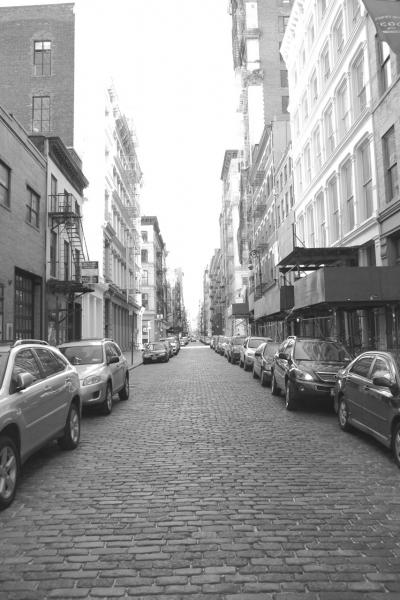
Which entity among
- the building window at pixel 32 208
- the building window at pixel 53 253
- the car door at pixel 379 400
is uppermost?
the building window at pixel 32 208

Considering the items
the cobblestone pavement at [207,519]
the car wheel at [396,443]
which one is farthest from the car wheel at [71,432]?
the car wheel at [396,443]

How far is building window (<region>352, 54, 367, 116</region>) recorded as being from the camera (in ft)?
70.5

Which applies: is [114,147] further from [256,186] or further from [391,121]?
[391,121]

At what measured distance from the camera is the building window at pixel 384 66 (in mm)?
18609

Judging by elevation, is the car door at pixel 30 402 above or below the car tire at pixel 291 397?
above

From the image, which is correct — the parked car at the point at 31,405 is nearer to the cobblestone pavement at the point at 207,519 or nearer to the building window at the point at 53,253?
the cobblestone pavement at the point at 207,519

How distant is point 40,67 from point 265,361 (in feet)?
90.9

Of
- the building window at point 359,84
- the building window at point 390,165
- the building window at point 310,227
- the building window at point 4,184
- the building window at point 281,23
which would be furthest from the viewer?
the building window at point 281,23

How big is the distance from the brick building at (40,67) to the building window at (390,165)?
2238 cm

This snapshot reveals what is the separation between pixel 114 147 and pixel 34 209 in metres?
22.2

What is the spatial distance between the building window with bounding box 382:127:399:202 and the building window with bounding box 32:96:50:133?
2382cm

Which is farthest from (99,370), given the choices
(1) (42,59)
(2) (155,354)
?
(1) (42,59)

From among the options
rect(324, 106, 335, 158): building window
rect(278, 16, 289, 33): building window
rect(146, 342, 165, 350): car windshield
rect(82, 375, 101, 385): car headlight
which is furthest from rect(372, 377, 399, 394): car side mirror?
rect(278, 16, 289, 33): building window

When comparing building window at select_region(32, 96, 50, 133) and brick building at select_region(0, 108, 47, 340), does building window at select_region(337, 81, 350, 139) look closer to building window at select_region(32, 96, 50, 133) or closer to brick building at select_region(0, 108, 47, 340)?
brick building at select_region(0, 108, 47, 340)
